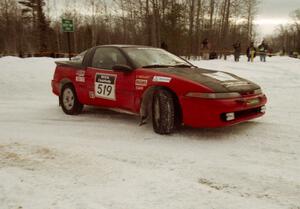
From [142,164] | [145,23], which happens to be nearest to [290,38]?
[145,23]

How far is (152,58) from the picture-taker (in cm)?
573

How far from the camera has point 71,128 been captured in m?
5.45

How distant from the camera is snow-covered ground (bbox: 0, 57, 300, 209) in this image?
2.78 m

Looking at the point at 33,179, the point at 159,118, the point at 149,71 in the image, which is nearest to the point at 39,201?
the point at 33,179

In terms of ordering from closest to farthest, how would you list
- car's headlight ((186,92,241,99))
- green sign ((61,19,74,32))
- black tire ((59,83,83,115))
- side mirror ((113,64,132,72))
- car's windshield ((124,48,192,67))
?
car's headlight ((186,92,241,99)) < side mirror ((113,64,132,72)) < car's windshield ((124,48,192,67)) < black tire ((59,83,83,115)) < green sign ((61,19,74,32))

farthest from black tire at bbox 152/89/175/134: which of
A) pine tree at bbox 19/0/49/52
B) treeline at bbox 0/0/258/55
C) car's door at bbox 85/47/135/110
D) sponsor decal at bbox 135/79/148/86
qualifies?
pine tree at bbox 19/0/49/52

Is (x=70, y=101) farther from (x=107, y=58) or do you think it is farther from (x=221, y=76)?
(x=221, y=76)

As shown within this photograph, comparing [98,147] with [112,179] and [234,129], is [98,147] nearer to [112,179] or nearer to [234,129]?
[112,179]

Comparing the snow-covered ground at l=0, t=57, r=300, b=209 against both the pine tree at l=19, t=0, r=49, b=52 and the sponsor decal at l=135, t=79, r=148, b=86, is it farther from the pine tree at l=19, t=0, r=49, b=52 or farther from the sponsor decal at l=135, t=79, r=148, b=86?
the pine tree at l=19, t=0, r=49, b=52

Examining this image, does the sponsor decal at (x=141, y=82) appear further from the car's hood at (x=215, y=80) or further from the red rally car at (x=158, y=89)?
the car's hood at (x=215, y=80)

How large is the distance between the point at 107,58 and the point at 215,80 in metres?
2.11

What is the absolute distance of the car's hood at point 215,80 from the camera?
182 inches

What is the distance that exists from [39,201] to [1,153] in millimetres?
1608

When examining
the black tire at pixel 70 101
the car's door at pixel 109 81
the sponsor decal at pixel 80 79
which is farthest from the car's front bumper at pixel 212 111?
the black tire at pixel 70 101
